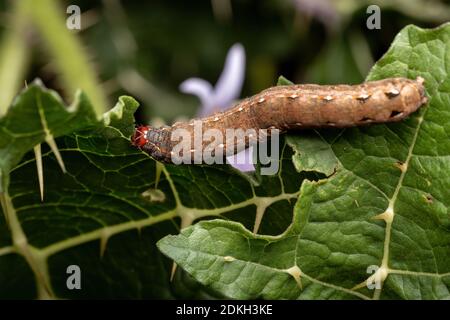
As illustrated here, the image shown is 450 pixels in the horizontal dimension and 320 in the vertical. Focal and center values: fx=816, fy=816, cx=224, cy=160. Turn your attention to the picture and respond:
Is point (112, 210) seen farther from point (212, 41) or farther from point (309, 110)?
point (212, 41)

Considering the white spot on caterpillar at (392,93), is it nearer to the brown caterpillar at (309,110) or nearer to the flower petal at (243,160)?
the brown caterpillar at (309,110)

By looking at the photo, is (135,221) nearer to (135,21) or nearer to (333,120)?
(333,120)

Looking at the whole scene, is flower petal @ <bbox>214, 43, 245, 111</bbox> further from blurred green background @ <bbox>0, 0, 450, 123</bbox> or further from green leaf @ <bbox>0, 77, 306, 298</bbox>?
blurred green background @ <bbox>0, 0, 450, 123</bbox>

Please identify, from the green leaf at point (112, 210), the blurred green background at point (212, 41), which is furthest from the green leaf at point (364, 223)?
the blurred green background at point (212, 41)

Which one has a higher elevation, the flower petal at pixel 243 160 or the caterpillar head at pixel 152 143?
the caterpillar head at pixel 152 143

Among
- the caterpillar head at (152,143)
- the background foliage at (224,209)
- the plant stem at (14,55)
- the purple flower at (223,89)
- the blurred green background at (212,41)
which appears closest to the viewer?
the background foliage at (224,209)

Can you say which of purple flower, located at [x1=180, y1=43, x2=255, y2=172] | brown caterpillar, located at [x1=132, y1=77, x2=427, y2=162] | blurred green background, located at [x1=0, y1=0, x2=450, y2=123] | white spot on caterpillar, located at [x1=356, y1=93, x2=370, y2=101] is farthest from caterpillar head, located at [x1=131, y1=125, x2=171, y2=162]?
blurred green background, located at [x1=0, y1=0, x2=450, y2=123]
